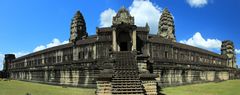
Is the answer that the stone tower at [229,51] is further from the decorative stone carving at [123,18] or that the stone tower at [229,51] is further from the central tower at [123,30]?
the decorative stone carving at [123,18]

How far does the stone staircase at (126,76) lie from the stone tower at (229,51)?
215ft

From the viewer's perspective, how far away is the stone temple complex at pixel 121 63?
128 ft

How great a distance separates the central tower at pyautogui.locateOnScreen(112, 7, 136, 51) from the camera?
164 feet

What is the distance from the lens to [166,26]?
92.7m

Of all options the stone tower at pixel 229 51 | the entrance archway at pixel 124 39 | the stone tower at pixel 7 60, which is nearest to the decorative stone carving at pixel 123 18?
the entrance archway at pixel 124 39

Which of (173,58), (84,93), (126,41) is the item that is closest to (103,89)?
(84,93)

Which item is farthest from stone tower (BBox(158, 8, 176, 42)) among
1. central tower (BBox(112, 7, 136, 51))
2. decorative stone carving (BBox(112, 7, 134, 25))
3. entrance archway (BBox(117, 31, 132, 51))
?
decorative stone carving (BBox(112, 7, 134, 25))

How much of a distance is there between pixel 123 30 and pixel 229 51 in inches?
2425

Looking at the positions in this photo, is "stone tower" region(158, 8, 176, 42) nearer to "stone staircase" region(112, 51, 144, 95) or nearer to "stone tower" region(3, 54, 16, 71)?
"stone staircase" region(112, 51, 144, 95)

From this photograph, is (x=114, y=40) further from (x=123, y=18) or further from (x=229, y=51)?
(x=229, y=51)

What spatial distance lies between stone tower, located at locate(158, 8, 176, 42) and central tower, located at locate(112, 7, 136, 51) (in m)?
42.0

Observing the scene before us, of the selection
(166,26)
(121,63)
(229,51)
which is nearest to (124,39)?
(121,63)

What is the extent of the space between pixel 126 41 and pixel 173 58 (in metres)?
15.9

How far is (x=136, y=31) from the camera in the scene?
5450 cm
